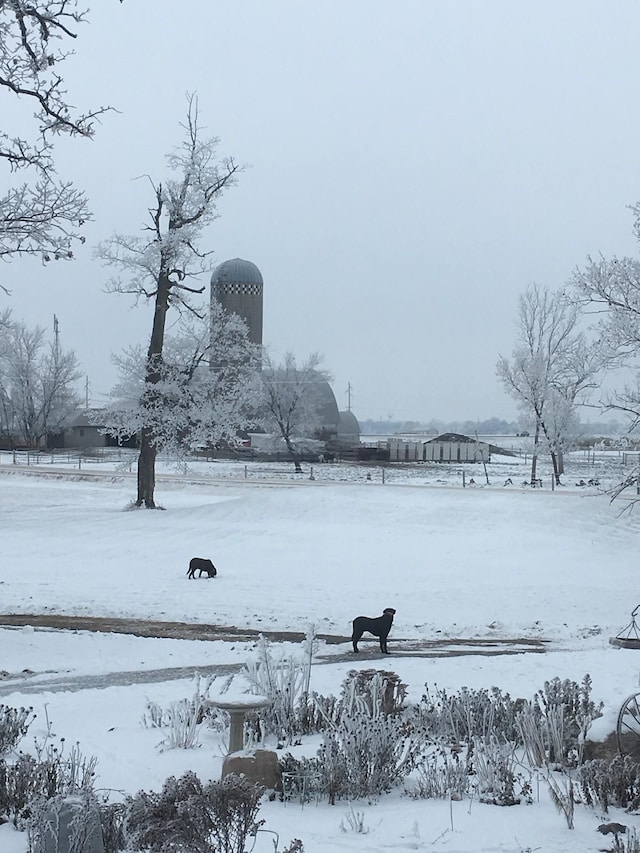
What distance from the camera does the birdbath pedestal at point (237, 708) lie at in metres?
6.07

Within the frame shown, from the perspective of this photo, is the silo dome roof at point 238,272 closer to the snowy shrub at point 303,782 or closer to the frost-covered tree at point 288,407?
the frost-covered tree at point 288,407

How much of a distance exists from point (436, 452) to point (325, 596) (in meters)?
48.2

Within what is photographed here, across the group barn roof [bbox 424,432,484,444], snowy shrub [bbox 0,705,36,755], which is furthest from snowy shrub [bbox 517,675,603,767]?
barn roof [bbox 424,432,484,444]

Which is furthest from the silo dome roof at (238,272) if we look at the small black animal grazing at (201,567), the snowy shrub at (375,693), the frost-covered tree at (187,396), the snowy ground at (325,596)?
the snowy shrub at (375,693)

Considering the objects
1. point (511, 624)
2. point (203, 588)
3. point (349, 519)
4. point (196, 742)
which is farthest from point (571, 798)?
point (349, 519)

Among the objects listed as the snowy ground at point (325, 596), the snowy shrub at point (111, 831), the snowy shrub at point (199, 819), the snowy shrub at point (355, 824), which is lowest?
the snowy ground at point (325, 596)

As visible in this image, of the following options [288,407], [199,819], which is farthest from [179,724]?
[288,407]

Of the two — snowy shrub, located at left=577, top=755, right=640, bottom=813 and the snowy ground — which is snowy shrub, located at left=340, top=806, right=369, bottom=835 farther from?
snowy shrub, located at left=577, top=755, right=640, bottom=813

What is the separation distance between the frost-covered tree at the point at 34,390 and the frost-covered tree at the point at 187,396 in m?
40.8

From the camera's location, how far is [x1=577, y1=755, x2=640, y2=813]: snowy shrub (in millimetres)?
5309

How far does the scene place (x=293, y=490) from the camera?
97.2 feet

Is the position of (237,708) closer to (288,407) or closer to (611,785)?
(611,785)

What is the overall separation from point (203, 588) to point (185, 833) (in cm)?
1339

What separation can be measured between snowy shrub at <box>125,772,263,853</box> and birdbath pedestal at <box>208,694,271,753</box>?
1492mm
